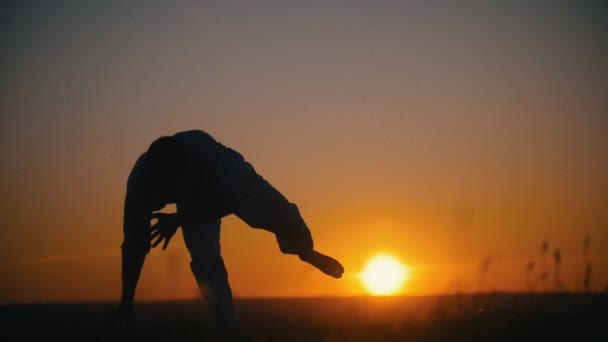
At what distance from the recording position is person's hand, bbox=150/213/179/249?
9.66 m

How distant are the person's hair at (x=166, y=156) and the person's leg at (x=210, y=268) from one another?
1.02 m

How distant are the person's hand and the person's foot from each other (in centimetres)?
147

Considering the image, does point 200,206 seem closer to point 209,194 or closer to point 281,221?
point 209,194

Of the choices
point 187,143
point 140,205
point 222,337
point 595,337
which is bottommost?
point 222,337

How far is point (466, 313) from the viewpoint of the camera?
11.1 metres

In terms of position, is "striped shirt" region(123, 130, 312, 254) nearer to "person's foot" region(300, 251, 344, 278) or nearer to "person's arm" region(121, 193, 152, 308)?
"person's arm" region(121, 193, 152, 308)

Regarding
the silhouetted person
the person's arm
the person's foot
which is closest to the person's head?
the silhouetted person

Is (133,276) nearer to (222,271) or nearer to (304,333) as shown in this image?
(222,271)

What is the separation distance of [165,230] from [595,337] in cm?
446

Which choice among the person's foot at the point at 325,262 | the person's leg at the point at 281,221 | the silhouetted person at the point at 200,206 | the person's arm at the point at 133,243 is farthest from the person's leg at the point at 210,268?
the person's foot at the point at 325,262

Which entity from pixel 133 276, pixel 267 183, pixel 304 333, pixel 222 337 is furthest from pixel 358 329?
pixel 133 276

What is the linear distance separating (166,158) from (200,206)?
2.66 feet

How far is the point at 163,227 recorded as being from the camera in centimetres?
968

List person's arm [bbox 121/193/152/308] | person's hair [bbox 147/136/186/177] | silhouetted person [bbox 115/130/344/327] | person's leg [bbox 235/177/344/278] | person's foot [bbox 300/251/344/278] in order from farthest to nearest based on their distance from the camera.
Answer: person's foot [bbox 300/251/344/278] → person's arm [bbox 121/193/152/308] → person's leg [bbox 235/177/344/278] → silhouetted person [bbox 115/130/344/327] → person's hair [bbox 147/136/186/177]
